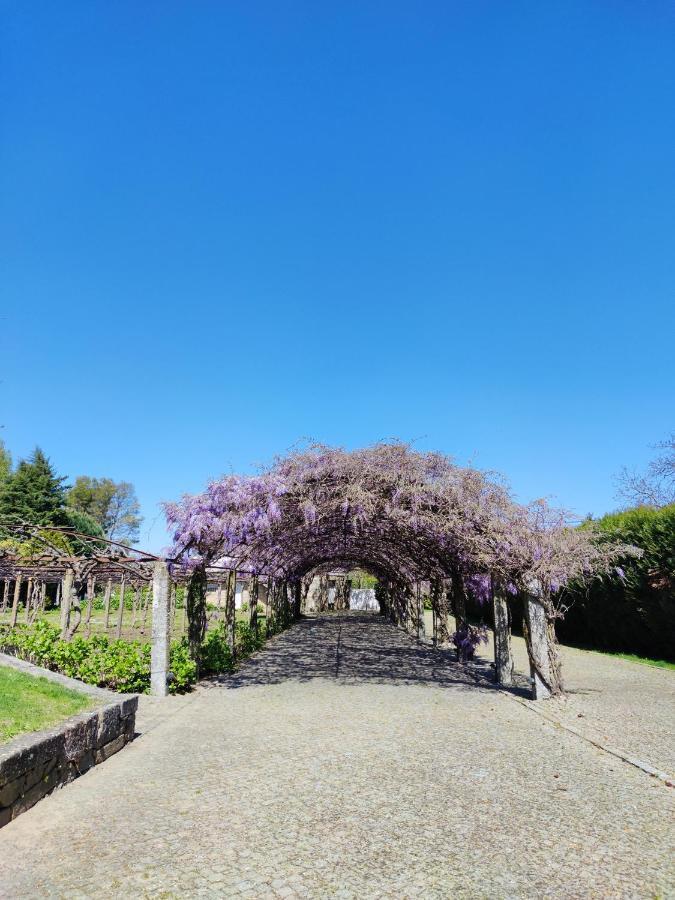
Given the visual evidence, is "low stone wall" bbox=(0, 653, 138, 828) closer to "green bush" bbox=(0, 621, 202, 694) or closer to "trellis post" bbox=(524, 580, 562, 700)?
"green bush" bbox=(0, 621, 202, 694)

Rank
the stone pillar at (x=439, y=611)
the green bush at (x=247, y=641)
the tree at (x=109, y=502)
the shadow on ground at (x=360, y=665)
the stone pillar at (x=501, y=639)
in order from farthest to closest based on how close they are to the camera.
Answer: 1. the tree at (x=109, y=502)
2. the stone pillar at (x=439, y=611)
3. the green bush at (x=247, y=641)
4. the shadow on ground at (x=360, y=665)
5. the stone pillar at (x=501, y=639)

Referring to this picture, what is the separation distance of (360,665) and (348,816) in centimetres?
858

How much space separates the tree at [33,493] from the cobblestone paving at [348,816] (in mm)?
32607

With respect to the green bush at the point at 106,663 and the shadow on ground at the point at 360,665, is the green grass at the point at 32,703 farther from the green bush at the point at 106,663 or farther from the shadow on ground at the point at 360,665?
the shadow on ground at the point at 360,665

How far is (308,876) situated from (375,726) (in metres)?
3.90

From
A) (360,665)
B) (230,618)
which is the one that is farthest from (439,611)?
(230,618)

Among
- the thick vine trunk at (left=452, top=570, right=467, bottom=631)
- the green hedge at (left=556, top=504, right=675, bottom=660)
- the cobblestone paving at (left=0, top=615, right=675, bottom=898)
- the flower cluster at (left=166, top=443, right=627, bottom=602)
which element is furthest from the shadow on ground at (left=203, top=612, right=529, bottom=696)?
the green hedge at (left=556, top=504, right=675, bottom=660)

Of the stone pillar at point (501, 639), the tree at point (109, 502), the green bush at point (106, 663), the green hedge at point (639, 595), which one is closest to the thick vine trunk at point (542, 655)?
the stone pillar at point (501, 639)

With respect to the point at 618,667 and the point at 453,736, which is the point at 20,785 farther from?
the point at 618,667

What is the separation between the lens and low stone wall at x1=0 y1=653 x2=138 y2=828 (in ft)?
12.8

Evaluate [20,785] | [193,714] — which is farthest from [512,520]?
[20,785]

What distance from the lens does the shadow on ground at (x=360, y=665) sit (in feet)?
34.2

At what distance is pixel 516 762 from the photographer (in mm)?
5500

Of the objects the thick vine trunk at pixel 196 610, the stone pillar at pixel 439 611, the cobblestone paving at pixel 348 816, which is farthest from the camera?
the stone pillar at pixel 439 611
